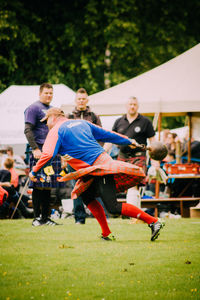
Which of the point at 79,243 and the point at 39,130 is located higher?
the point at 39,130

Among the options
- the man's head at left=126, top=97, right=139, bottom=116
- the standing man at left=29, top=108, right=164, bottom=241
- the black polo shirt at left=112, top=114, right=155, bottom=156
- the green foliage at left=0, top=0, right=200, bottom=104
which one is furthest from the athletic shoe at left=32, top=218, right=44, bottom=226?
the green foliage at left=0, top=0, right=200, bottom=104

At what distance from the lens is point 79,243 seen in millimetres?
5910

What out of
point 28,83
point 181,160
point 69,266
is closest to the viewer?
point 69,266

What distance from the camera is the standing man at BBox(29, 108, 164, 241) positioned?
580cm

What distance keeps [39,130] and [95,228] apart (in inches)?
65.1

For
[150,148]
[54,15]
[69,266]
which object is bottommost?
[69,266]

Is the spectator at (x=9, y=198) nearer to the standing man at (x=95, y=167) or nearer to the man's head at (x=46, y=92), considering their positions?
the man's head at (x=46, y=92)

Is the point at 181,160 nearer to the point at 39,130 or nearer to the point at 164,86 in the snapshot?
the point at 164,86

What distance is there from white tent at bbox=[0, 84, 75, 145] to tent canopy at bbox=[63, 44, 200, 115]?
1838mm

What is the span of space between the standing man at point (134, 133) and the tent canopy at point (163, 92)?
2142 mm

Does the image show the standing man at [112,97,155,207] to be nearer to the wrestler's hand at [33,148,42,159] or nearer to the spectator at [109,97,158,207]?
the spectator at [109,97,158,207]

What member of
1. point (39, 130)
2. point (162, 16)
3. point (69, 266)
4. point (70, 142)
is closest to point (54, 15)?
point (162, 16)

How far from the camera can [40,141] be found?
7.96 meters

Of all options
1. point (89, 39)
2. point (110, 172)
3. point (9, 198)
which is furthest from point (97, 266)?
point (89, 39)
